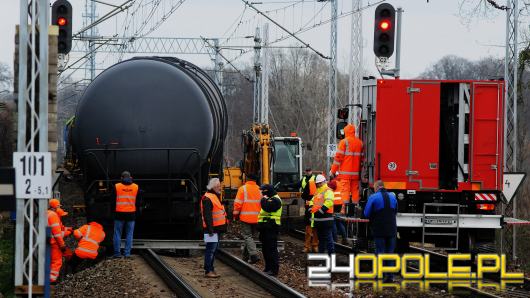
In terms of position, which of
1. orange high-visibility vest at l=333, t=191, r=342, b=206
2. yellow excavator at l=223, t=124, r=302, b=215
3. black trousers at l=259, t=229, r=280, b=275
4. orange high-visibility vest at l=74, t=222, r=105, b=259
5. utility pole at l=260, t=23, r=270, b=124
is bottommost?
black trousers at l=259, t=229, r=280, b=275

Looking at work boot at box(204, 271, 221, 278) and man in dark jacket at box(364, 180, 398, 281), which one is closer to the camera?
man in dark jacket at box(364, 180, 398, 281)

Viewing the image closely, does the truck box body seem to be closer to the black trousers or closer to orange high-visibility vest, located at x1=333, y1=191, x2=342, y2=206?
the black trousers

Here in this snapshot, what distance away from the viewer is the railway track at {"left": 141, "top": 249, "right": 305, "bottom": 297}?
15000 mm

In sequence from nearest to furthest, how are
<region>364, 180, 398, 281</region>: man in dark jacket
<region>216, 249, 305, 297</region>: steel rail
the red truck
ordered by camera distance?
<region>216, 249, 305, 297</region>: steel rail < <region>364, 180, 398, 281</region>: man in dark jacket < the red truck

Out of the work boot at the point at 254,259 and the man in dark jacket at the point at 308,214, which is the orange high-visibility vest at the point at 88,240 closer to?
the work boot at the point at 254,259

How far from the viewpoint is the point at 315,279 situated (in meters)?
17.2

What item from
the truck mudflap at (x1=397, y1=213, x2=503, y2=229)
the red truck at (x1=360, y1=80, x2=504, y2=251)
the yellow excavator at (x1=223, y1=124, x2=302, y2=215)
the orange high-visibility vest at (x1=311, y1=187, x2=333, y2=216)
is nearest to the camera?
the truck mudflap at (x1=397, y1=213, x2=503, y2=229)

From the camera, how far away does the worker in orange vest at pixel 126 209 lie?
62.5 ft

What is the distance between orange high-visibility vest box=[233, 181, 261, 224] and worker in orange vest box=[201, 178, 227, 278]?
2.62 feet

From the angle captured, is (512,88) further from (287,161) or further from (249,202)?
(287,161)

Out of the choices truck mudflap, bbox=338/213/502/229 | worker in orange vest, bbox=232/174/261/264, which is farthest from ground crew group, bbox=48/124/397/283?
truck mudflap, bbox=338/213/502/229

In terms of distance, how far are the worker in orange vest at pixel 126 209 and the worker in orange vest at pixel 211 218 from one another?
273 cm

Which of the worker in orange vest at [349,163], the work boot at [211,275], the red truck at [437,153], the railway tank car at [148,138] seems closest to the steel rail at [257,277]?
the work boot at [211,275]

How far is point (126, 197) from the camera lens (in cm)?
1917
